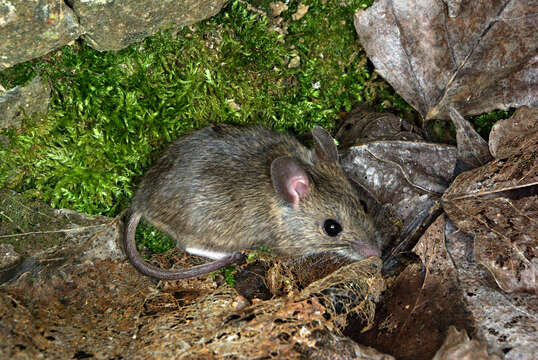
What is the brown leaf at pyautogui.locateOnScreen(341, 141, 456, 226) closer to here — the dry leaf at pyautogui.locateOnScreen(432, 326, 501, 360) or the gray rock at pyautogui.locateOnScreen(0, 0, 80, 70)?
the dry leaf at pyautogui.locateOnScreen(432, 326, 501, 360)

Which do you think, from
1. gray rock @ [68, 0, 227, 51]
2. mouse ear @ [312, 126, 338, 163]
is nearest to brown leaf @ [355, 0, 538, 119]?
mouse ear @ [312, 126, 338, 163]

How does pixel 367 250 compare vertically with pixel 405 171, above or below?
below

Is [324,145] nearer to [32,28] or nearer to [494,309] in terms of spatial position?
[494,309]

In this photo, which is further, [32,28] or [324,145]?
[324,145]

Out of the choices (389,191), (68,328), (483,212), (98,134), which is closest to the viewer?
(68,328)

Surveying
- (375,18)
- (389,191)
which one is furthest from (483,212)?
(375,18)

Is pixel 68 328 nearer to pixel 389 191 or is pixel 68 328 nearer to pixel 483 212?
pixel 389 191

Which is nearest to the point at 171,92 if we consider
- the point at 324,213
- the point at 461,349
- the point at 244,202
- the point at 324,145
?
the point at 244,202
